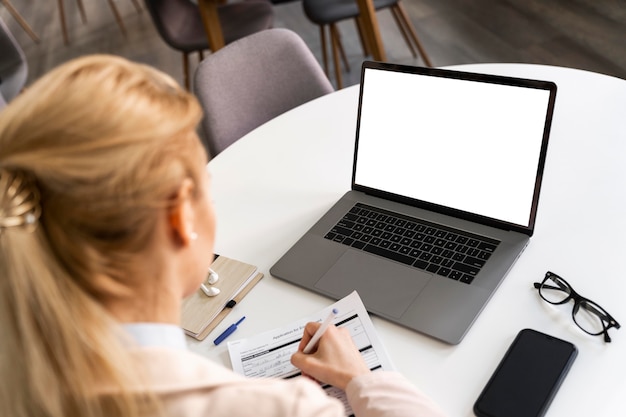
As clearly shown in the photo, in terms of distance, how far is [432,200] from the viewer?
1263 millimetres

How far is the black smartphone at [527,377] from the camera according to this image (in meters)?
0.88

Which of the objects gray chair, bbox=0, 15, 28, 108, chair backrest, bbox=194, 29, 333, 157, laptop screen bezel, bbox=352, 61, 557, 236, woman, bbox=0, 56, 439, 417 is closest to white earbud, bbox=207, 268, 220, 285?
laptop screen bezel, bbox=352, 61, 557, 236

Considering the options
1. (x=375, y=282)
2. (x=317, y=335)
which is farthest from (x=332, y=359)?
(x=375, y=282)

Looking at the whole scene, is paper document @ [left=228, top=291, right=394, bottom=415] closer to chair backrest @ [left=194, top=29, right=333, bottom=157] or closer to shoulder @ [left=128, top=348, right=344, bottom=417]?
shoulder @ [left=128, top=348, right=344, bottom=417]

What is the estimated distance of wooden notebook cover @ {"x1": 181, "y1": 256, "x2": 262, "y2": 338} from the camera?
1130 millimetres

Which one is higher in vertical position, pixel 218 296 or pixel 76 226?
pixel 76 226

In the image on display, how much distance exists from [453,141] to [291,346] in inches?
19.2

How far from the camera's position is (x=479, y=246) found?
1.16 m

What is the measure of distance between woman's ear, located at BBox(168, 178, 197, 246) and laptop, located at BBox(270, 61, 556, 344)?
48cm

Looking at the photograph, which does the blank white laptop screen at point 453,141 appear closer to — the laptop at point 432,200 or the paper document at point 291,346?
the laptop at point 432,200

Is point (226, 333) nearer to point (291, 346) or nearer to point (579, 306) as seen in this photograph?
point (291, 346)

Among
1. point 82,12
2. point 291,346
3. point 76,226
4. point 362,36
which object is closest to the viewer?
point 76,226

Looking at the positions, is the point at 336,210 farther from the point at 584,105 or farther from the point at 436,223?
the point at 584,105

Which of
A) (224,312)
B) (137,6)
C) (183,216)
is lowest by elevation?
(137,6)
